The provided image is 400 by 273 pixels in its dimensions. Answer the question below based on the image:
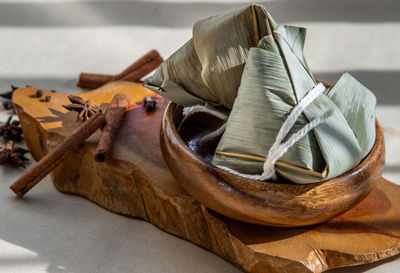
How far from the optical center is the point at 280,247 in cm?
123

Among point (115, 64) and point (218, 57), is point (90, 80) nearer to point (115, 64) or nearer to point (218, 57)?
point (115, 64)

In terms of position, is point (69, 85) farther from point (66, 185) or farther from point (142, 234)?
point (142, 234)

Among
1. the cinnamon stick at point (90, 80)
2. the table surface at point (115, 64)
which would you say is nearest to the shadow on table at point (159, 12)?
the table surface at point (115, 64)

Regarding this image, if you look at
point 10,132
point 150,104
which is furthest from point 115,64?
point 150,104

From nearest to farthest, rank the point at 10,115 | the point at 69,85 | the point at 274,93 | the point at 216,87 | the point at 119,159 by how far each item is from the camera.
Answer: the point at 274,93 → the point at 216,87 → the point at 119,159 → the point at 10,115 → the point at 69,85

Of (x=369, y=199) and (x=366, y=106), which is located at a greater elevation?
(x=366, y=106)

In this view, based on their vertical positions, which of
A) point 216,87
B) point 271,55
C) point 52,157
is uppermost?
point 271,55

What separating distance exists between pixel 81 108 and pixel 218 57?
50cm

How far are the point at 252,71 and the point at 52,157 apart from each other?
62 centimetres

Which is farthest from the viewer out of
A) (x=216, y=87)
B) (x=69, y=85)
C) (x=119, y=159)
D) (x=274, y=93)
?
(x=69, y=85)

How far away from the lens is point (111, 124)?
1580 millimetres

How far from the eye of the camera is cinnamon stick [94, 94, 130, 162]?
4.88 ft

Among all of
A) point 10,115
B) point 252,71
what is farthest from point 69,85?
point 252,71

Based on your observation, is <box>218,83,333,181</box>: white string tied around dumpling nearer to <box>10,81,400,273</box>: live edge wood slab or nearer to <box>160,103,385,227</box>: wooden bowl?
<box>160,103,385,227</box>: wooden bowl
